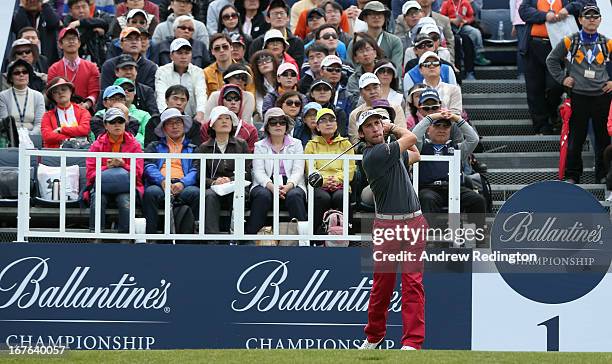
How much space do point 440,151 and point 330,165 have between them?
1.05 metres

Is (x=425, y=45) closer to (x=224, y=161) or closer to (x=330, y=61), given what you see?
(x=330, y=61)

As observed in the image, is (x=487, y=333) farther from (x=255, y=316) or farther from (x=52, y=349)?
(x=52, y=349)

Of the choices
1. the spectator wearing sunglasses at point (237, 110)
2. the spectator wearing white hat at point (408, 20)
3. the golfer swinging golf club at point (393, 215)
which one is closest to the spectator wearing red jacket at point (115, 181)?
the spectator wearing sunglasses at point (237, 110)

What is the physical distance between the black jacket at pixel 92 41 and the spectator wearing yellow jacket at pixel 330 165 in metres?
4.23

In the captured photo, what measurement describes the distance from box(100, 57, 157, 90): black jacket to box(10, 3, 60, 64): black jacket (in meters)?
1.92

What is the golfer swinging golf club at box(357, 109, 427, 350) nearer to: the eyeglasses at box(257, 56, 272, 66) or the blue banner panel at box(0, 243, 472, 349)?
the blue banner panel at box(0, 243, 472, 349)

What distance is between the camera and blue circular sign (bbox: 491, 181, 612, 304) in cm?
1301

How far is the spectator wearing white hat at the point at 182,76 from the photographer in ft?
50.8

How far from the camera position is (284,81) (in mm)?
15266

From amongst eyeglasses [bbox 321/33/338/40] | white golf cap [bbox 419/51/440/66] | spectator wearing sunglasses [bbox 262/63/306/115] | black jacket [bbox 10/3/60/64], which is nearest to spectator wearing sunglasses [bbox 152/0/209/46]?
black jacket [bbox 10/3/60/64]

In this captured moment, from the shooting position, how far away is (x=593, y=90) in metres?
15.6

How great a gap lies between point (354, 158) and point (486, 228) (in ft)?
4.46

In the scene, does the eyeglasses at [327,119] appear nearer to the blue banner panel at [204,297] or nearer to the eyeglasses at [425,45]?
the blue banner panel at [204,297]

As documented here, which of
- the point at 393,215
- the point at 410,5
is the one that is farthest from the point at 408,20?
the point at 393,215
